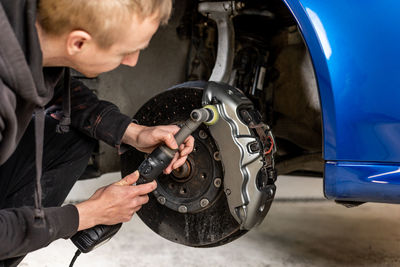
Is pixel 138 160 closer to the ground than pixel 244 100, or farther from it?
closer to the ground

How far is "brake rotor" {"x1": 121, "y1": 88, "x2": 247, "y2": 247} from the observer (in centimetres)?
107

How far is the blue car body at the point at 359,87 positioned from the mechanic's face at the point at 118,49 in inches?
12.9

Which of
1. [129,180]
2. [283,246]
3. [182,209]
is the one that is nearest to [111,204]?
[129,180]

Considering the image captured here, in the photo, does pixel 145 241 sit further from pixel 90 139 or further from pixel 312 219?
pixel 312 219

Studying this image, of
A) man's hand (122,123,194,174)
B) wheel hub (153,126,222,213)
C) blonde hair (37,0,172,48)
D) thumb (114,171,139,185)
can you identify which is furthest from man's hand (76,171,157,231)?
blonde hair (37,0,172,48)

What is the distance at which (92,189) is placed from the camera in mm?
2072

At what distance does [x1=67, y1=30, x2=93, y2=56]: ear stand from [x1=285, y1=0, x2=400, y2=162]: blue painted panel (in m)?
0.42

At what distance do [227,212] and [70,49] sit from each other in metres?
0.55

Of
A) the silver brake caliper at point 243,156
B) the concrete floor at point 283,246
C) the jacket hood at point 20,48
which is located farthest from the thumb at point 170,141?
the concrete floor at point 283,246

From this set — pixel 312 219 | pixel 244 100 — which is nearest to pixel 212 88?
pixel 244 100

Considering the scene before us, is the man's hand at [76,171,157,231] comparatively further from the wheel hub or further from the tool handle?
the wheel hub

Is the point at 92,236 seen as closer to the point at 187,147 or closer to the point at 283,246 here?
the point at 187,147

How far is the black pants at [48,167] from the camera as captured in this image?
962mm

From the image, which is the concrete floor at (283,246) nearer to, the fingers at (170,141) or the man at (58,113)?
the man at (58,113)
